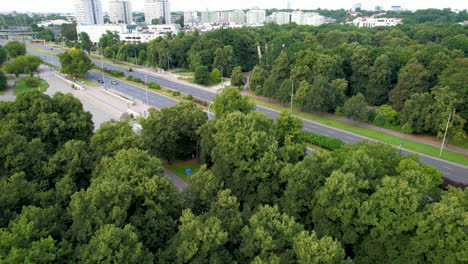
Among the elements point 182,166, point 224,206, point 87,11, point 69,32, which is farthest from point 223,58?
point 87,11

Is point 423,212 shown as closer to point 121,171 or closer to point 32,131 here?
point 121,171

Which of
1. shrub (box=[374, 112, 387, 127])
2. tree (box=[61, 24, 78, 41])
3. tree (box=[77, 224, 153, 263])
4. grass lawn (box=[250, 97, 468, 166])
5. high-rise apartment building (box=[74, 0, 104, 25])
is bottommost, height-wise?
grass lawn (box=[250, 97, 468, 166])

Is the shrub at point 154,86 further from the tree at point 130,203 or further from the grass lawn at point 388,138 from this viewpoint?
the tree at point 130,203

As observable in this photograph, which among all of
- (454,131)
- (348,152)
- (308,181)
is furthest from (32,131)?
(454,131)

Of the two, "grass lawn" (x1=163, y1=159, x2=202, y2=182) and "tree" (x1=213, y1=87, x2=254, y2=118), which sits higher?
"tree" (x1=213, y1=87, x2=254, y2=118)

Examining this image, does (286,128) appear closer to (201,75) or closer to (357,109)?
(357,109)

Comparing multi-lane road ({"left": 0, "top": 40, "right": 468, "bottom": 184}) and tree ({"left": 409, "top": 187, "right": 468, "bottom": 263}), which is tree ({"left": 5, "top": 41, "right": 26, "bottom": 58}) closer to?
multi-lane road ({"left": 0, "top": 40, "right": 468, "bottom": 184})

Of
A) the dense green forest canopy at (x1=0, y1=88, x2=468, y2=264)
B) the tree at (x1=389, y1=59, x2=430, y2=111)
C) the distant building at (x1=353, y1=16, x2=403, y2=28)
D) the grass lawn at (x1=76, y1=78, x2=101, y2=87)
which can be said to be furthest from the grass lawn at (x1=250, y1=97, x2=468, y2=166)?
the distant building at (x1=353, y1=16, x2=403, y2=28)
